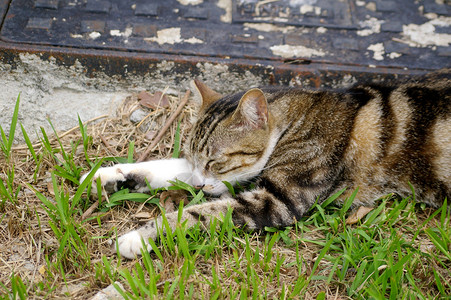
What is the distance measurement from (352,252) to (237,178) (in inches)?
29.5

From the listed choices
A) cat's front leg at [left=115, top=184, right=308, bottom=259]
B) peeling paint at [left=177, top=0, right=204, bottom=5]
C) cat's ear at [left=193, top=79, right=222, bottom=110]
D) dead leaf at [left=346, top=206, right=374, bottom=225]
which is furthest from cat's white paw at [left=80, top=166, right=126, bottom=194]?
peeling paint at [left=177, top=0, right=204, bottom=5]

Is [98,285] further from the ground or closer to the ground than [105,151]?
closer to the ground

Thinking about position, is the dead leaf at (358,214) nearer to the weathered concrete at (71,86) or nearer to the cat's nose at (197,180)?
the cat's nose at (197,180)

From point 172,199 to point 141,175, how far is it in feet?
0.74

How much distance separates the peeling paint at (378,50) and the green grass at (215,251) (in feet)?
3.31

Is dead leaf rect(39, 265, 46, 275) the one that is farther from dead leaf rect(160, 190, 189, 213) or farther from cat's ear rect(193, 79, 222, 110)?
cat's ear rect(193, 79, 222, 110)

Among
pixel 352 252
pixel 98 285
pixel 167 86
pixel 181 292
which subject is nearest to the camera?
pixel 181 292

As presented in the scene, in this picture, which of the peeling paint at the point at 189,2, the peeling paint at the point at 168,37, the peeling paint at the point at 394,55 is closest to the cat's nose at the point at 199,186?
the peeling paint at the point at 168,37

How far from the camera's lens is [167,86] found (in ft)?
10.9

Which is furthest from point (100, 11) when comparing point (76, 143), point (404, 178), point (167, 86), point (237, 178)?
point (404, 178)

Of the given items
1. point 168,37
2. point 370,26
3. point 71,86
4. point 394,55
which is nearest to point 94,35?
point 71,86

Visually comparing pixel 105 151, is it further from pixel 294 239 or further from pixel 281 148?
pixel 294 239

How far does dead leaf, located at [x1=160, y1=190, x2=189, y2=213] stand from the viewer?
8.93 feet

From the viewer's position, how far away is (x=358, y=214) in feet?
8.73
